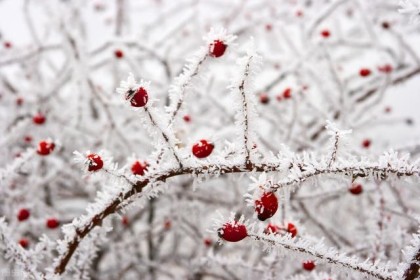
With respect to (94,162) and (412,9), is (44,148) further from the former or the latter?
(412,9)

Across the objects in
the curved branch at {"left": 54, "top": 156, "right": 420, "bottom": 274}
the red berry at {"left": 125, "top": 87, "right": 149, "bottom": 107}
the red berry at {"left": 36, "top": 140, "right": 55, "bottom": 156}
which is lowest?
the curved branch at {"left": 54, "top": 156, "right": 420, "bottom": 274}

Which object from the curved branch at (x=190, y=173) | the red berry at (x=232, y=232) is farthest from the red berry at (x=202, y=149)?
the red berry at (x=232, y=232)

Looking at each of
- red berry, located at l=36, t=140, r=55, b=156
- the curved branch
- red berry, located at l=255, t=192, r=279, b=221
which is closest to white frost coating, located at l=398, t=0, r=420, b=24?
the curved branch

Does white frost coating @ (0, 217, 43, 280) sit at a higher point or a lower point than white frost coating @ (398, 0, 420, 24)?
lower

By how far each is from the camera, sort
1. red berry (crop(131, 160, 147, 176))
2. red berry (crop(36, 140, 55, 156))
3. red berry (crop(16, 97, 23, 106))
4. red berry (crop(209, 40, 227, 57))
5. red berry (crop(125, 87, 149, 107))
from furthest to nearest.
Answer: red berry (crop(16, 97, 23, 106))
red berry (crop(36, 140, 55, 156))
red berry (crop(131, 160, 147, 176))
red berry (crop(209, 40, 227, 57))
red berry (crop(125, 87, 149, 107))

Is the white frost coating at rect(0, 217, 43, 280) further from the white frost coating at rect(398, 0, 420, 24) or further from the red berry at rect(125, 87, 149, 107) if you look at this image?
the white frost coating at rect(398, 0, 420, 24)

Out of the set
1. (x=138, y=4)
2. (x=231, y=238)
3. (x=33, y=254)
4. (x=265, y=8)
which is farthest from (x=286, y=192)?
(x=138, y=4)
